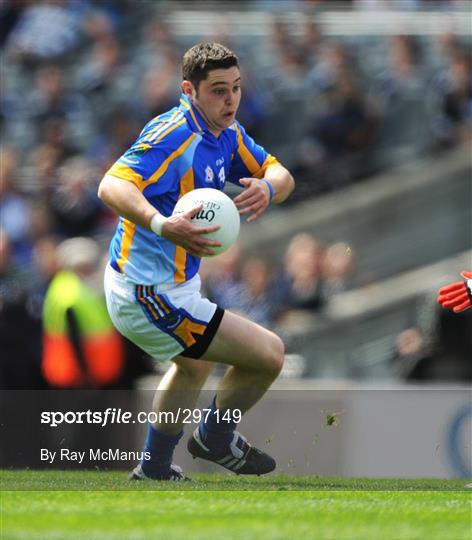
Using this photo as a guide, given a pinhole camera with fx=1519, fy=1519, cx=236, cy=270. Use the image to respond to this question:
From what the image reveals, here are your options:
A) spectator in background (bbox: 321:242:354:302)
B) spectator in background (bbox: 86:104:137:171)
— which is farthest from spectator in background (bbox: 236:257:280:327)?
spectator in background (bbox: 86:104:137:171)

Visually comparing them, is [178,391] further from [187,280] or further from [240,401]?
[187,280]

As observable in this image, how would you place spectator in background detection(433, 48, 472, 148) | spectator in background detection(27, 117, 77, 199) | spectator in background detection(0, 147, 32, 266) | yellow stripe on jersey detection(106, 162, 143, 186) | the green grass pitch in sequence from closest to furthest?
1. the green grass pitch
2. yellow stripe on jersey detection(106, 162, 143, 186)
3. spectator in background detection(0, 147, 32, 266)
4. spectator in background detection(433, 48, 472, 148)
5. spectator in background detection(27, 117, 77, 199)

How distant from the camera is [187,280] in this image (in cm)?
778

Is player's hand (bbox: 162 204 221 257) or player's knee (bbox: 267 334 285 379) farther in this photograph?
player's knee (bbox: 267 334 285 379)

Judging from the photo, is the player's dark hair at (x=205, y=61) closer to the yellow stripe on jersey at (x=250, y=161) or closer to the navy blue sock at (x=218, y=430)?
the yellow stripe on jersey at (x=250, y=161)

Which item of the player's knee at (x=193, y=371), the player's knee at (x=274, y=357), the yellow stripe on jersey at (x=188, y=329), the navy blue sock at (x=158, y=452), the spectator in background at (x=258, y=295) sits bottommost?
the spectator in background at (x=258, y=295)

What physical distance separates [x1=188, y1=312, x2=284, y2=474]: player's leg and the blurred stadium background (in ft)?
11.4

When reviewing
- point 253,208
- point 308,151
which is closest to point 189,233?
point 253,208

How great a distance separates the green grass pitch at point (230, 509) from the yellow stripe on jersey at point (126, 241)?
1.13m

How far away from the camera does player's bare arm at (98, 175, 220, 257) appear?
23.6ft

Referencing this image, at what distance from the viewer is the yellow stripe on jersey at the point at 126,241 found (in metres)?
7.66

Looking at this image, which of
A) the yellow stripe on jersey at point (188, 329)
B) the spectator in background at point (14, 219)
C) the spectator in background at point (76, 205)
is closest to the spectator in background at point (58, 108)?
the spectator in background at point (76, 205)

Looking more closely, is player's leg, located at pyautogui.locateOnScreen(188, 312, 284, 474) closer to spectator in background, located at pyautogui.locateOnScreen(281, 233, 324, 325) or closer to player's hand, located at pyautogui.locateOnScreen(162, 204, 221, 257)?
player's hand, located at pyautogui.locateOnScreen(162, 204, 221, 257)

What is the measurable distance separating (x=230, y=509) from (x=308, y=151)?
8.01m
